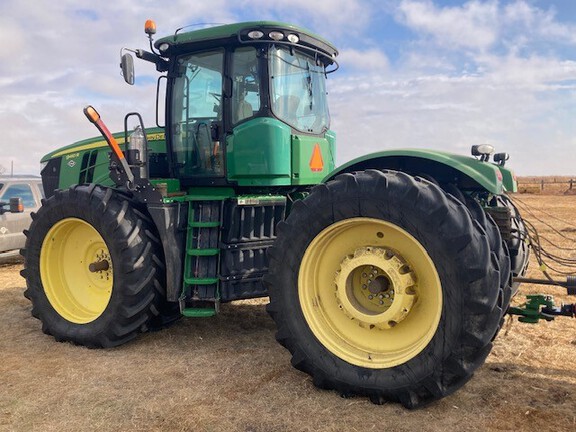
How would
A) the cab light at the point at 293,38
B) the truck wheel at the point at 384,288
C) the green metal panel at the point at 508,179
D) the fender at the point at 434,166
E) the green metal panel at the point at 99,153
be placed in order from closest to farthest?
the truck wheel at the point at 384,288 < the fender at the point at 434,166 < the green metal panel at the point at 508,179 < the cab light at the point at 293,38 < the green metal panel at the point at 99,153

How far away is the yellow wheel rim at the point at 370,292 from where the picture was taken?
360 cm

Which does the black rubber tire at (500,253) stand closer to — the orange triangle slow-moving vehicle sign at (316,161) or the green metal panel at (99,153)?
the orange triangle slow-moving vehicle sign at (316,161)

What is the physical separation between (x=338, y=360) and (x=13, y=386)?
2552 millimetres

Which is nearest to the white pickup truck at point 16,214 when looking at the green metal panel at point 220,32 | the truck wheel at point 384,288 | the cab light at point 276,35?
the green metal panel at point 220,32

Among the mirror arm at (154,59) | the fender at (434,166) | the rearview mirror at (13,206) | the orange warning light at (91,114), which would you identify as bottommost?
the rearview mirror at (13,206)

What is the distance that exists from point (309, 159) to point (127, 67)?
201 cm

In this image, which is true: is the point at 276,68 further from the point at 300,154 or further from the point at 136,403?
the point at 136,403

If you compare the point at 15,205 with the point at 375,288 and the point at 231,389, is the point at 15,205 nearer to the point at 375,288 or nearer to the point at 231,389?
the point at 231,389

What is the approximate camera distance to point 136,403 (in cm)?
376

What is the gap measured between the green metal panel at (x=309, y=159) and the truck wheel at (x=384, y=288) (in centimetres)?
133

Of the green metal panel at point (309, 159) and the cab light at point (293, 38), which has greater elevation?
the cab light at point (293, 38)

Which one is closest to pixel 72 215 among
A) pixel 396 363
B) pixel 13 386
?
pixel 13 386

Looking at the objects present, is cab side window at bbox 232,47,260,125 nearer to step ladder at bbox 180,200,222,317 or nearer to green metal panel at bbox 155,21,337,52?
green metal panel at bbox 155,21,337,52

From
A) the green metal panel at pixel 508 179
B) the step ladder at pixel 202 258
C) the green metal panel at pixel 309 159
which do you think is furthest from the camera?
the green metal panel at pixel 309 159
